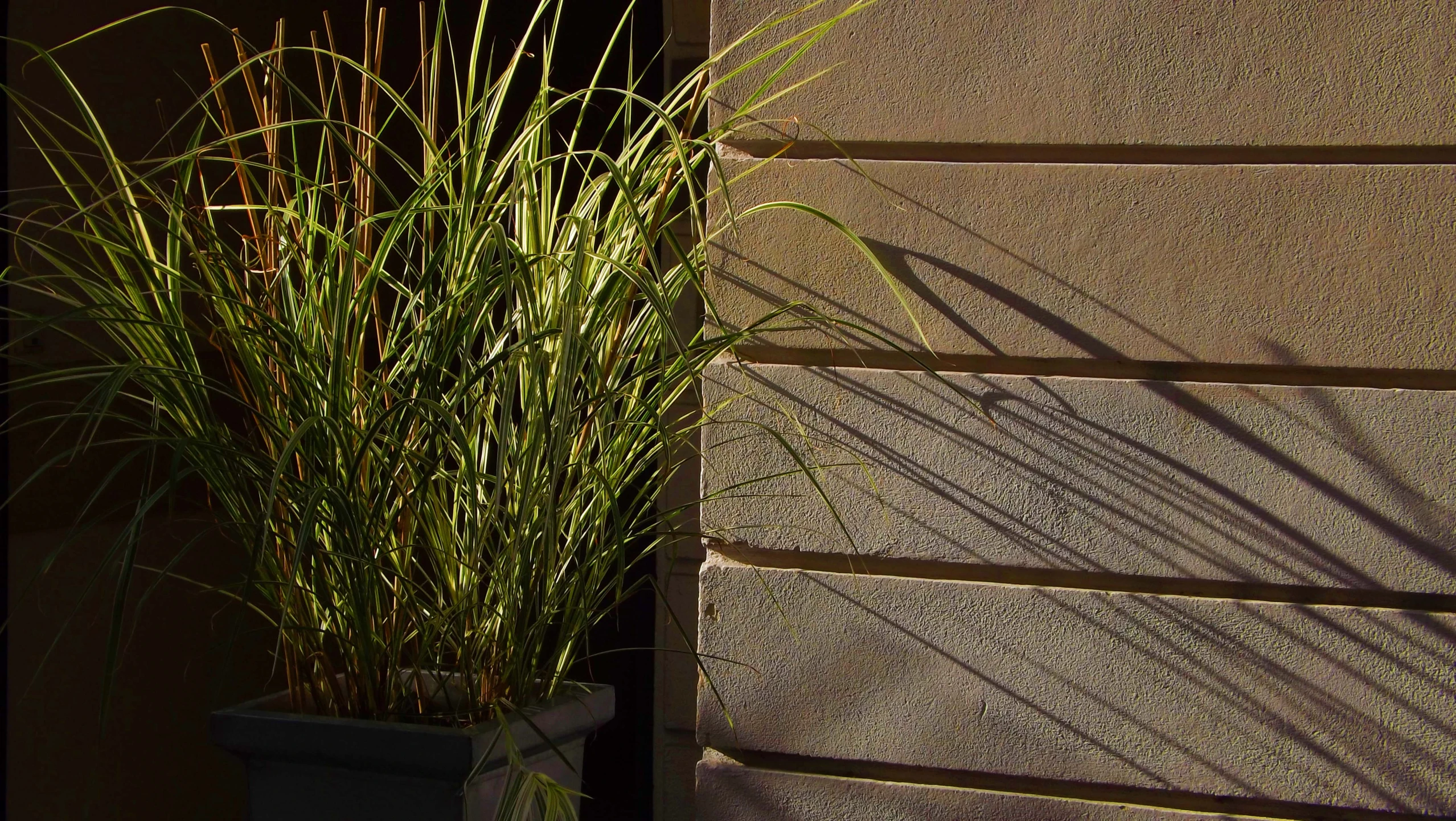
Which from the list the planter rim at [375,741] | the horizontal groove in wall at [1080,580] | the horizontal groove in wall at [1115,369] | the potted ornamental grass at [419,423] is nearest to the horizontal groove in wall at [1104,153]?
the potted ornamental grass at [419,423]

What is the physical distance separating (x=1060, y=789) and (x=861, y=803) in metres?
0.30

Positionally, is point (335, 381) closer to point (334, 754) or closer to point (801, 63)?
point (334, 754)

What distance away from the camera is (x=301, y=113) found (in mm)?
3514

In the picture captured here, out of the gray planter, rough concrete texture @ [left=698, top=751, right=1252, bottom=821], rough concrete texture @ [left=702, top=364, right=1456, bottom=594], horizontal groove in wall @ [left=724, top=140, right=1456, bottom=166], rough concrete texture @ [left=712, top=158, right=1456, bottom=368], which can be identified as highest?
horizontal groove in wall @ [left=724, top=140, right=1456, bottom=166]

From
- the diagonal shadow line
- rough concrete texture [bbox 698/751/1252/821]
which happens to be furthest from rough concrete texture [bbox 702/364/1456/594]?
rough concrete texture [bbox 698/751/1252/821]

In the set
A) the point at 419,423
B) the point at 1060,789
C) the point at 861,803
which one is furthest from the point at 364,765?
the point at 1060,789

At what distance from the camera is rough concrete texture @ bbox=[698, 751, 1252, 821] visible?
5.85ft

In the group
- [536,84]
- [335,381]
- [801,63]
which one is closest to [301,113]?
[536,84]

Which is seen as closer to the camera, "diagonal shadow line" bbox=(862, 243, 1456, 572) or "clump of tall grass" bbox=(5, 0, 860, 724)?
"clump of tall grass" bbox=(5, 0, 860, 724)

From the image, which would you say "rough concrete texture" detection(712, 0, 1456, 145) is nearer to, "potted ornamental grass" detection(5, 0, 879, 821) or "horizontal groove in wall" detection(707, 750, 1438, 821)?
"potted ornamental grass" detection(5, 0, 879, 821)

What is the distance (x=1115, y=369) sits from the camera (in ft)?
5.84

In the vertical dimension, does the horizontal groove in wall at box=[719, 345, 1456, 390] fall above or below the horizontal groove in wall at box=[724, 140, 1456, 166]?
below

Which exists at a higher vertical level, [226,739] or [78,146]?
[78,146]

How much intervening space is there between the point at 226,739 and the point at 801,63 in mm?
A: 1241
